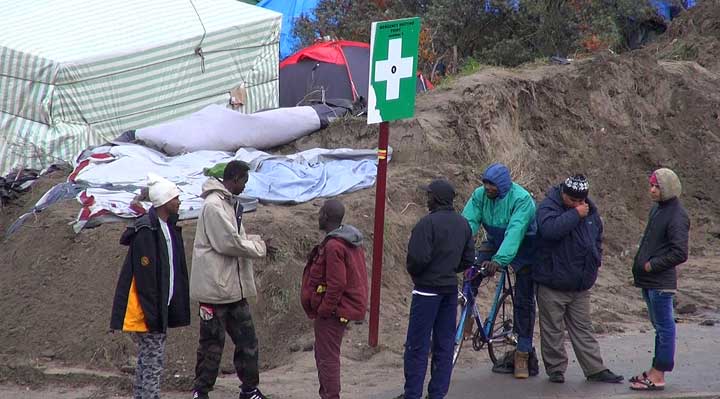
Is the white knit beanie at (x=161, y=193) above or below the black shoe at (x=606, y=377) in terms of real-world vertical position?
above

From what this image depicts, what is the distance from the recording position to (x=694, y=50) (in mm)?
18641

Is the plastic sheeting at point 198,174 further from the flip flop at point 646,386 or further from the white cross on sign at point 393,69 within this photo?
the flip flop at point 646,386

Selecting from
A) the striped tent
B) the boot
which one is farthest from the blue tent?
the boot

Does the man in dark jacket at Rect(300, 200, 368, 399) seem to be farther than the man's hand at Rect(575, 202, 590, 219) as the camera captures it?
No

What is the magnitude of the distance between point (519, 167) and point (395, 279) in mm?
3284

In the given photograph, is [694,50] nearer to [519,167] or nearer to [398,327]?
[519,167]

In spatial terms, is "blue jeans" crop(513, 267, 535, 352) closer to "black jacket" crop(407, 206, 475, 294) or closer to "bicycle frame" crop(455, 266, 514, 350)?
"bicycle frame" crop(455, 266, 514, 350)

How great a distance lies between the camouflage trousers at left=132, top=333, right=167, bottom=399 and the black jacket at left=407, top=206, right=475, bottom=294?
5.93 feet

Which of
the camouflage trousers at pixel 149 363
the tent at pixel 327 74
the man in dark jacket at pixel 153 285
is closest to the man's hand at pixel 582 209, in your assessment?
the man in dark jacket at pixel 153 285

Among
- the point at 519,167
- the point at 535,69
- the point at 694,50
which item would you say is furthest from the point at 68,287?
the point at 694,50

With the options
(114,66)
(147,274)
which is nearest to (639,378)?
(147,274)

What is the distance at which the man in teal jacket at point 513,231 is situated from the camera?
831 cm

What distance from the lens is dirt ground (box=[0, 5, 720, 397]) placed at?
949 cm

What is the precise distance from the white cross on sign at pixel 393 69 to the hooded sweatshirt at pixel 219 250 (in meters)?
1.88
